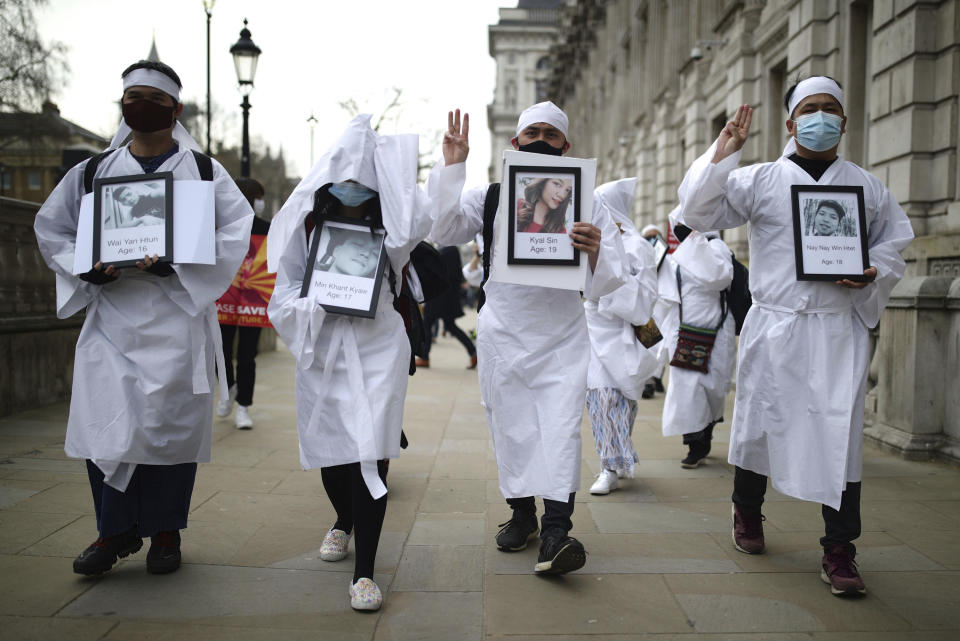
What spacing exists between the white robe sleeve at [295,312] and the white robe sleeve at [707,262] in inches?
124

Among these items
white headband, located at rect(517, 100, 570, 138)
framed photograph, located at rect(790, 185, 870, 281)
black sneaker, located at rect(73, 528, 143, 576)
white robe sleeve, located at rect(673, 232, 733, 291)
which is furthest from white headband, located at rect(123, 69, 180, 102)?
white robe sleeve, located at rect(673, 232, 733, 291)

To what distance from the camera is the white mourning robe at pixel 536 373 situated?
379 centimetres

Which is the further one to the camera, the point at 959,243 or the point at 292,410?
the point at 292,410

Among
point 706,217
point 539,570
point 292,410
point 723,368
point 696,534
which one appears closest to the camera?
point 539,570

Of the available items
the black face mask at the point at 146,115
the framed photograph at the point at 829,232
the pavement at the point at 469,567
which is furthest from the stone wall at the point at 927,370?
the black face mask at the point at 146,115

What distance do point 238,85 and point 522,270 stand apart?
396 inches

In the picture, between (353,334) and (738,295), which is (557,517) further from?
(738,295)

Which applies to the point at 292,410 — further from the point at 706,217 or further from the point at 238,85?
the point at 238,85

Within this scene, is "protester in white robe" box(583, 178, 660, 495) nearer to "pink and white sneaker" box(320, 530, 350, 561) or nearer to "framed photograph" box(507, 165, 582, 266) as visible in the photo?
"framed photograph" box(507, 165, 582, 266)

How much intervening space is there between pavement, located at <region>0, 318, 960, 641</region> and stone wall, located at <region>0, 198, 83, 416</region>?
1.34 m

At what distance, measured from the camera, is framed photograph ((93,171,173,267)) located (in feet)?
11.6

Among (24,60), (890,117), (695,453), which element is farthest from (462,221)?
(24,60)

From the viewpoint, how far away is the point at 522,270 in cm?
373

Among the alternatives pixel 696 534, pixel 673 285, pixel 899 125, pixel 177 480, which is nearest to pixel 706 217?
pixel 696 534
